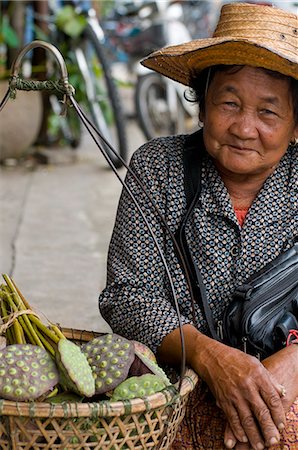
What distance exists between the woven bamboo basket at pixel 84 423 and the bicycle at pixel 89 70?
4296 mm

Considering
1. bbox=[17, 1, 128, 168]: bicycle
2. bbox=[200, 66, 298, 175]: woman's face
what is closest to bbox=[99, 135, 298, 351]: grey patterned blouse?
bbox=[200, 66, 298, 175]: woman's face

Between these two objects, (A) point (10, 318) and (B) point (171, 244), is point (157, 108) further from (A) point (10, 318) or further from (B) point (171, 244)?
(A) point (10, 318)

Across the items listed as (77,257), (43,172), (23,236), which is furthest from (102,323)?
(43,172)

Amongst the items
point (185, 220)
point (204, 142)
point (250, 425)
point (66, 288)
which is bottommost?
point (66, 288)

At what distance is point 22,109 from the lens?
20.1 ft

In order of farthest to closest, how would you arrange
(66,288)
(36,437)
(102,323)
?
(66,288) < (102,323) < (36,437)

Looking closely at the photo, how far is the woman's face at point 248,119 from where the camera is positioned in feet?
6.74

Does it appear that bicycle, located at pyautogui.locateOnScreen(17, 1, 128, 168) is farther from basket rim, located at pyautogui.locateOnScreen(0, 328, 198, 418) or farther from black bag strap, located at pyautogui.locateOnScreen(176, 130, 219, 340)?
basket rim, located at pyautogui.locateOnScreen(0, 328, 198, 418)

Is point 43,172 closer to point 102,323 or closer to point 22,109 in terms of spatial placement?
point 22,109

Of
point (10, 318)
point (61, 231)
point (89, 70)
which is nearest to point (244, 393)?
point (10, 318)

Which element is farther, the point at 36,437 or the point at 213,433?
the point at 213,433

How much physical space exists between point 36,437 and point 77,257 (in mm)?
2682

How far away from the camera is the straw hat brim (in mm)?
1971

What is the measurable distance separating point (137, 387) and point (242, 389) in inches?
11.6
